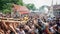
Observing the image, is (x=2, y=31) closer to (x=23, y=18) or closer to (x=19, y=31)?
(x=19, y=31)

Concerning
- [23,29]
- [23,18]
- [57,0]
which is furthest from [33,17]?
[57,0]

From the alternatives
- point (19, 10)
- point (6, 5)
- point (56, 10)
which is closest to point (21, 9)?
point (19, 10)

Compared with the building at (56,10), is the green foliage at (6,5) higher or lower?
higher

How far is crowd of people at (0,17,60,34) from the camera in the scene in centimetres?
207

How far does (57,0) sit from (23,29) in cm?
79

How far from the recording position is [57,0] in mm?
2826

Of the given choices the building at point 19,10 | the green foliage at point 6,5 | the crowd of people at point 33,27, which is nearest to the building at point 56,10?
the crowd of people at point 33,27

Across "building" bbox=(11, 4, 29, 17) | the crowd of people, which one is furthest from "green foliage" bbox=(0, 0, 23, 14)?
the crowd of people

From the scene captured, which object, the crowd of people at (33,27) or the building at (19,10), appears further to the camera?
the building at (19,10)

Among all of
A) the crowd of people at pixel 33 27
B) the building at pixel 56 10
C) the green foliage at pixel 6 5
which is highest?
the green foliage at pixel 6 5

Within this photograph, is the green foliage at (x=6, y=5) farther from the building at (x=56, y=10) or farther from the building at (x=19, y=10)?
the building at (x=56, y=10)

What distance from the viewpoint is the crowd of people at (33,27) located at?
2070 mm

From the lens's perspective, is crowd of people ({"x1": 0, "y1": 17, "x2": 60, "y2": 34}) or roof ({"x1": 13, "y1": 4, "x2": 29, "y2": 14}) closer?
crowd of people ({"x1": 0, "y1": 17, "x2": 60, "y2": 34})

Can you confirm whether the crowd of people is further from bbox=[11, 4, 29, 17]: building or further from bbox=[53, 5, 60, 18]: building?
bbox=[11, 4, 29, 17]: building
